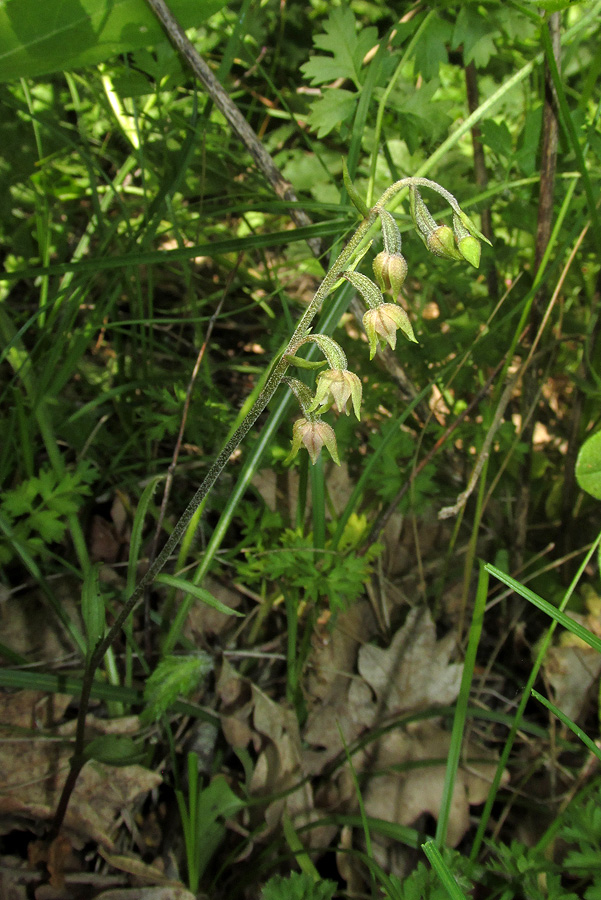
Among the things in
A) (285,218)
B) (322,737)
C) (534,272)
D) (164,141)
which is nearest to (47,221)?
(164,141)

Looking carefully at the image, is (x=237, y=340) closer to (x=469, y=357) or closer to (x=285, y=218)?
(x=285, y=218)

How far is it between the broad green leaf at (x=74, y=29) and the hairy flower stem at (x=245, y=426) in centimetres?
114

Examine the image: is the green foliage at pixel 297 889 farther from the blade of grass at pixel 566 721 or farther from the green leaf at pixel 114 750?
the blade of grass at pixel 566 721

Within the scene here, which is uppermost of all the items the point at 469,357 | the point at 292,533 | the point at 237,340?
the point at 237,340

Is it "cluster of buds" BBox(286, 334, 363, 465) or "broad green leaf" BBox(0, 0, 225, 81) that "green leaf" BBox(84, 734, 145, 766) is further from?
"broad green leaf" BBox(0, 0, 225, 81)

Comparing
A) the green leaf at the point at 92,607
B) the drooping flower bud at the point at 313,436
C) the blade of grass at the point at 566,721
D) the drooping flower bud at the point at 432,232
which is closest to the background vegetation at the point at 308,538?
the green leaf at the point at 92,607

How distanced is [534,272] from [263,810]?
2131 millimetres

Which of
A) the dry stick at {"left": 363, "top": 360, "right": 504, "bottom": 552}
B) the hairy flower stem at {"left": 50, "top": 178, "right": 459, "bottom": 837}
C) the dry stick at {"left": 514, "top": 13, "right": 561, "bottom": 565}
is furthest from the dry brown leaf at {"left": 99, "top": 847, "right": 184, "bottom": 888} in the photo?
the dry stick at {"left": 514, "top": 13, "right": 561, "bottom": 565}

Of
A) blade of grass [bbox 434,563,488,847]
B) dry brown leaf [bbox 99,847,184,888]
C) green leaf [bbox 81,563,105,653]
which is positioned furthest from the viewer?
A: dry brown leaf [bbox 99,847,184,888]

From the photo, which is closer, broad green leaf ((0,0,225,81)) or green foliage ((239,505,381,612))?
broad green leaf ((0,0,225,81))

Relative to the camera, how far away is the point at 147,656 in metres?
2.32

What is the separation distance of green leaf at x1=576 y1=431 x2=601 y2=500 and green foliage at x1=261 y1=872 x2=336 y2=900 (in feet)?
4.33

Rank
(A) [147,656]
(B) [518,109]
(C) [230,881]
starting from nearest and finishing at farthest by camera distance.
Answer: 1. (C) [230,881]
2. (A) [147,656]
3. (B) [518,109]

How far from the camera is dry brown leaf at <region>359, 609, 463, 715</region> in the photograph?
98.1 inches
